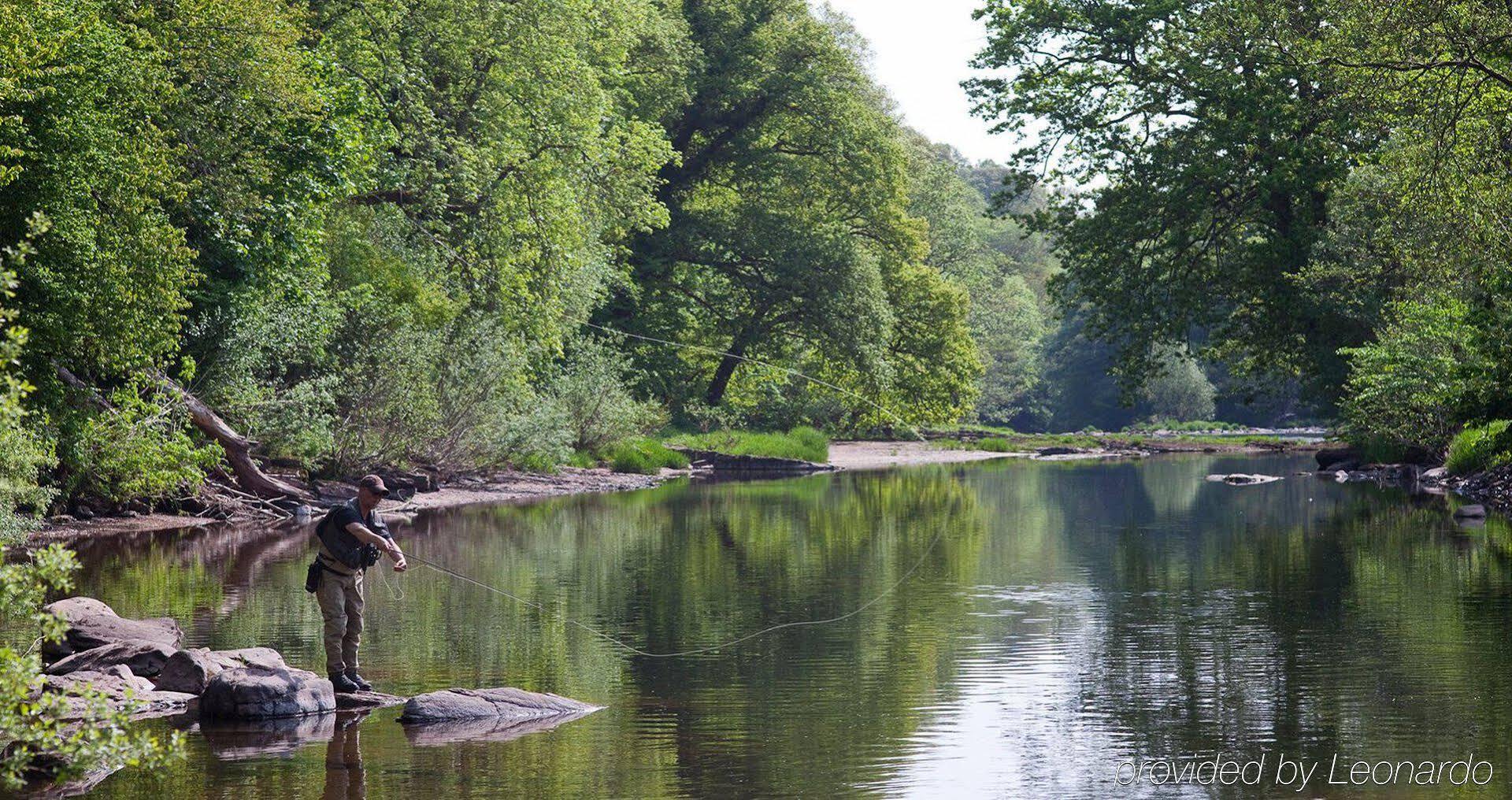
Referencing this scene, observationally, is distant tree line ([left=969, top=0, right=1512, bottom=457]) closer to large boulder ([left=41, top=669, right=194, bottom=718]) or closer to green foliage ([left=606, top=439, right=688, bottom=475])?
green foliage ([left=606, top=439, right=688, bottom=475])

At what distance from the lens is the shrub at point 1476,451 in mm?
28777

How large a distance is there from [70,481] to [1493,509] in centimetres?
2119

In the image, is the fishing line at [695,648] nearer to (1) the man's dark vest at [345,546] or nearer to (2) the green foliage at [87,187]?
(1) the man's dark vest at [345,546]

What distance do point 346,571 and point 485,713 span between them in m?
1.77

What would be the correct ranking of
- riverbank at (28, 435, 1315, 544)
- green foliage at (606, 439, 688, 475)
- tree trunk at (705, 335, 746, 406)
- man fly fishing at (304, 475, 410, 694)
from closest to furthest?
man fly fishing at (304, 475, 410, 694)
riverbank at (28, 435, 1315, 544)
green foliage at (606, 439, 688, 475)
tree trunk at (705, 335, 746, 406)

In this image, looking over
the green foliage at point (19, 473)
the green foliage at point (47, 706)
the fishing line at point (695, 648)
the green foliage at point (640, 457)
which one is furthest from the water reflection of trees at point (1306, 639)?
the green foliage at point (640, 457)

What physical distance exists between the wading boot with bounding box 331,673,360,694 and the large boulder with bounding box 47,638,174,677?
1255mm

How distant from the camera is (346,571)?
39.2ft

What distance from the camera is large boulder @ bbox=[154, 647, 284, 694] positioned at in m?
11.7

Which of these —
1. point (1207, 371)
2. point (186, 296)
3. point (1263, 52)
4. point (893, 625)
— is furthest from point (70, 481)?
point (1207, 371)

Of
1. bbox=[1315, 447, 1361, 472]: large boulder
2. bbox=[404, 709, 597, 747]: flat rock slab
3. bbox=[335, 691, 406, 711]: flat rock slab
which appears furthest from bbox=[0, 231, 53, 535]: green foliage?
bbox=[1315, 447, 1361, 472]: large boulder

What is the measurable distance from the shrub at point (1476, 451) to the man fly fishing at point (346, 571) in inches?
826

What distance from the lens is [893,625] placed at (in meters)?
15.0

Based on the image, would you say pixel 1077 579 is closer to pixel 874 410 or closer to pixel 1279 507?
pixel 1279 507
